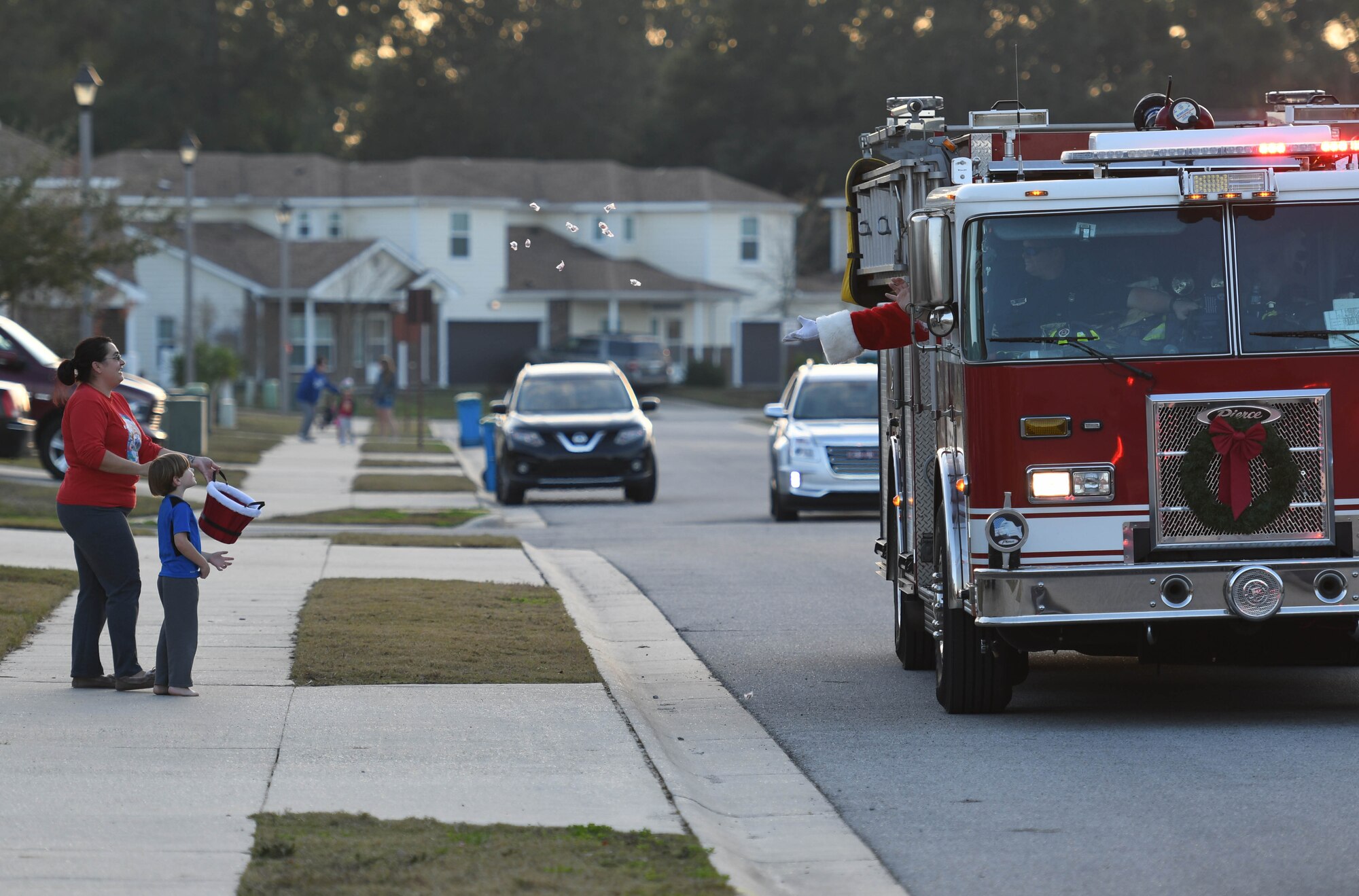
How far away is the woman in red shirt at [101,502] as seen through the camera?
9438mm

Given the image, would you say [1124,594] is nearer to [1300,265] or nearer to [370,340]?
[1300,265]

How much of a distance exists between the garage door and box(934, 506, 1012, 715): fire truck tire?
59.8 metres

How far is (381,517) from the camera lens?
22.5 metres

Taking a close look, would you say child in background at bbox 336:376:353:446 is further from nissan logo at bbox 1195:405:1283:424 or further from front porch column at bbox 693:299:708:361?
front porch column at bbox 693:299:708:361

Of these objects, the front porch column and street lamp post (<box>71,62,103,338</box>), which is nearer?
street lamp post (<box>71,62,103,338</box>)

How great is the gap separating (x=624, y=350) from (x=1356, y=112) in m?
54.3

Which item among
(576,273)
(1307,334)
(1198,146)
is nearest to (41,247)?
(1198,146)

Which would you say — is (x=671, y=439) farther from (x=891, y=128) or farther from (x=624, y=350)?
(x=891, y=128)

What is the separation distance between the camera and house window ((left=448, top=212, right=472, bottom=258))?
223 ft

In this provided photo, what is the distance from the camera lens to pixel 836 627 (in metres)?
13.3

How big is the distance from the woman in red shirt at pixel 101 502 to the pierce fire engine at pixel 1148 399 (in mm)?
3648

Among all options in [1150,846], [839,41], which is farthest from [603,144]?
[1150,846]

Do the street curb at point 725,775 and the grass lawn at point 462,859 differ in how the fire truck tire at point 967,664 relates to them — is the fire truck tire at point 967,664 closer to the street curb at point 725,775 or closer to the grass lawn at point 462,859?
the street curb at point 725,775

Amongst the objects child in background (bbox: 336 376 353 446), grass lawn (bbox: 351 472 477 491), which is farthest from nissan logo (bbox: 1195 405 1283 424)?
child in background (bbox: 336 376 353 446)
